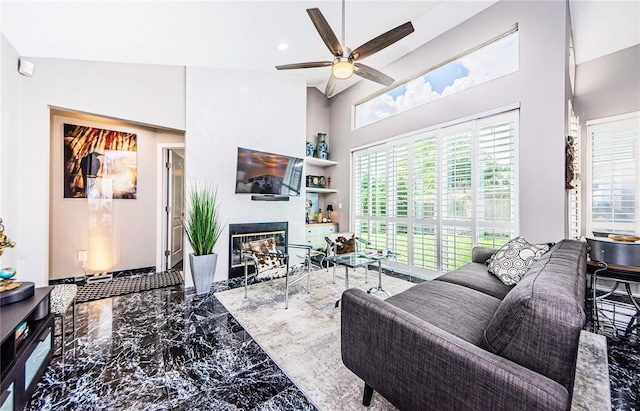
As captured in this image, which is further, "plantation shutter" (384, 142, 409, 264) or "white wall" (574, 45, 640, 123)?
"plantation shutter" (384, 142, 409, 264)

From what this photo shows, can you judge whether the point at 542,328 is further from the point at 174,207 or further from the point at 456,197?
the point at 174,207

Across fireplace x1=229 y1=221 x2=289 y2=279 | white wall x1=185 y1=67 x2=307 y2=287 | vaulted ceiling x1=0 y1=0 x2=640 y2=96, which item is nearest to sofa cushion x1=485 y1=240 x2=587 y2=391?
fireplace x1=229 y1=221 x2=289 y2=279

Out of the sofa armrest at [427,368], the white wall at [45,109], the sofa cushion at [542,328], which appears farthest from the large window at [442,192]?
the white wall at [45,109]

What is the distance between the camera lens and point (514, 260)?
2.41 metres

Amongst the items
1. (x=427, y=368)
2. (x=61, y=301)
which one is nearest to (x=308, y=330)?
(x=427, y=368)

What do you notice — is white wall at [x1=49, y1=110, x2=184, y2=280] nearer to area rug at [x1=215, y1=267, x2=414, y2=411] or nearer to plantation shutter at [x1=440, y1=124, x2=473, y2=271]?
area rug at [x1=215, y1=267, x2=414, y2=411]

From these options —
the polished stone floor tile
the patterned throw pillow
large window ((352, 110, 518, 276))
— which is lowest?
the polished stone floor tile

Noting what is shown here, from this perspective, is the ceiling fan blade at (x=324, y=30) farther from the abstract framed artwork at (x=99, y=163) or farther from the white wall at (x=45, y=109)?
the abstract framed artwork at (x=99, y=163)

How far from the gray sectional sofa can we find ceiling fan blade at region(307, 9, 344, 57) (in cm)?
227

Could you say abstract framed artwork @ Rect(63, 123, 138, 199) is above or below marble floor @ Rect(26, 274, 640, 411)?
above

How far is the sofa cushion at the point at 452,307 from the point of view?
1.52 meters

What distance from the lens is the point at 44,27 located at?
7.83 feet

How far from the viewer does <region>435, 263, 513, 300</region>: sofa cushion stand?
2156mm

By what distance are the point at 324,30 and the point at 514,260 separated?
286 cm
